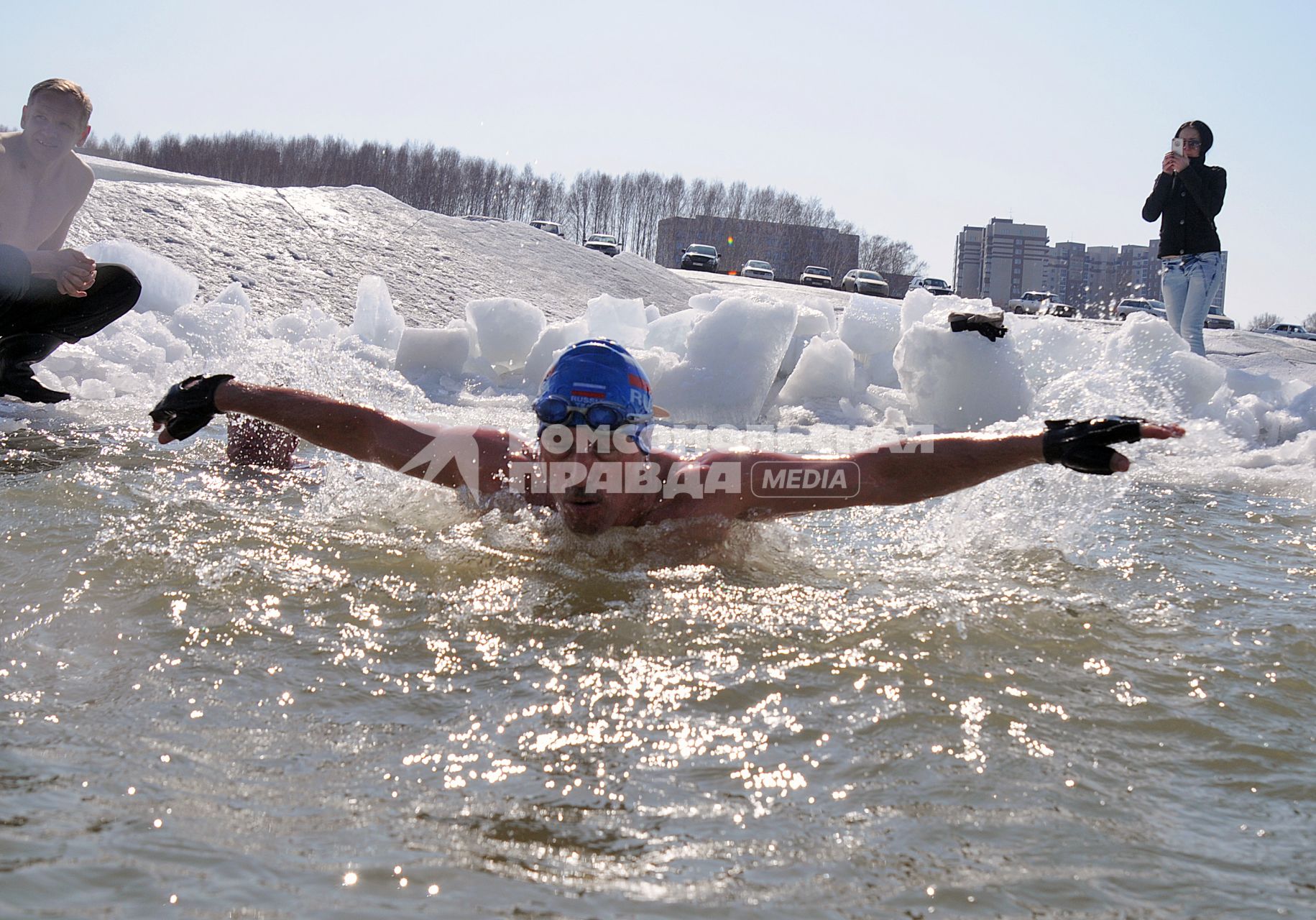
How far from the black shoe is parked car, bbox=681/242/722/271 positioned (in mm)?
34547

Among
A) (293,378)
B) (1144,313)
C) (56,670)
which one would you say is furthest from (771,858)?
(1144,313)

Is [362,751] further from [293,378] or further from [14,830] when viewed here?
[293,378]

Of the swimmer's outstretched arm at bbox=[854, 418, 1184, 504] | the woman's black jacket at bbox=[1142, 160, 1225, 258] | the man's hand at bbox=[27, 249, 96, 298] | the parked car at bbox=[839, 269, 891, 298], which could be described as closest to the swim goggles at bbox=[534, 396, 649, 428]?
the swimmer's outstretched arm at bbox=[854, 418, 1184, 504]

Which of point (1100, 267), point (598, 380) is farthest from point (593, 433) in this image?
point (1100, 267)

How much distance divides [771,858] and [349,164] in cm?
6805

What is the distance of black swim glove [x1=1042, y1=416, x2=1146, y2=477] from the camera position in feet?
11.0

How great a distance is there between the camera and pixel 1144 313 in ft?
28.5

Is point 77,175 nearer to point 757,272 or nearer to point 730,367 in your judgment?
point 730,367

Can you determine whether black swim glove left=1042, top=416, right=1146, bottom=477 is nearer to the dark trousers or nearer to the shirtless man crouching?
the shirtless man crouching

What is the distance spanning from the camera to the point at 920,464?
371cm

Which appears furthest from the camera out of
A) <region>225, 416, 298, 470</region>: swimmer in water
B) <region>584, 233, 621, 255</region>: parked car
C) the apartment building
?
the apartment building

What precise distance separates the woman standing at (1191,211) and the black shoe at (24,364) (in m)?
7.82

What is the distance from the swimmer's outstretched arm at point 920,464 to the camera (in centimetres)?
339

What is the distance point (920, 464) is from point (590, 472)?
1.13 m
